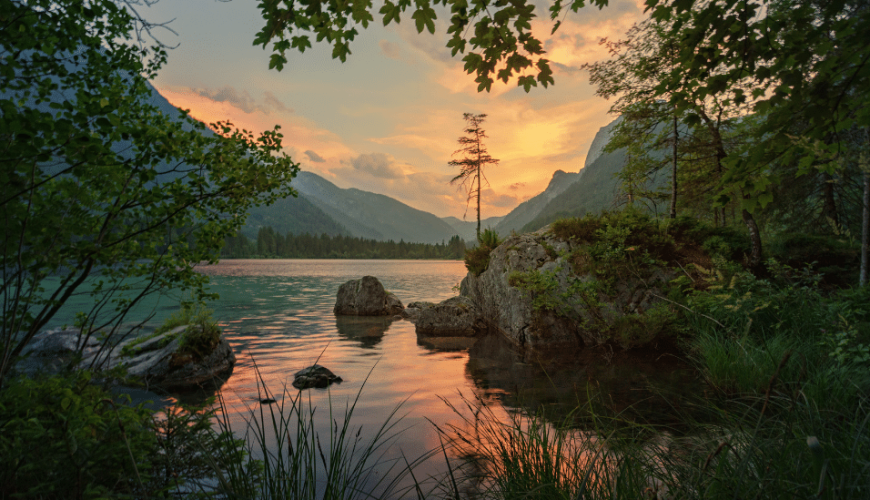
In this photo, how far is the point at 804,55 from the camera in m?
3.04

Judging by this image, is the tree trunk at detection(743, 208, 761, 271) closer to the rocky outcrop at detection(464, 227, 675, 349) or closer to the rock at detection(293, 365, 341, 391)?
the rocky outcrop at detection(464, 227, 675, 349)

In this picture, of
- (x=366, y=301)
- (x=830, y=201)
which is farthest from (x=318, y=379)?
(x=830, y=201)

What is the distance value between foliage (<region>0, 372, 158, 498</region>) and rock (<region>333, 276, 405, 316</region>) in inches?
618

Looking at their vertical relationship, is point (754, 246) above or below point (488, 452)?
above

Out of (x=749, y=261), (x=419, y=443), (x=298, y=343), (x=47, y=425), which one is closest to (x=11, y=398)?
(x=47, y=425)

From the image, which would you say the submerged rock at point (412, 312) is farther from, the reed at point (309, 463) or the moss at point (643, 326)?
the reed at point (309, 463)

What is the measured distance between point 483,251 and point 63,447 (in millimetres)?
13509

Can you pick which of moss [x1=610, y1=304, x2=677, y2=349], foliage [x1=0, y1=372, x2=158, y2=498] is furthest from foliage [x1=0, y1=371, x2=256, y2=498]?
moss [x1=610, y1=304, x2=677, y2=349]

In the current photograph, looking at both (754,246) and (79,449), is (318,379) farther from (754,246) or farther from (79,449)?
(754,246)

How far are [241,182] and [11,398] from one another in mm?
2649

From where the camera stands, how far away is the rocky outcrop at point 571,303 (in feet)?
32.7

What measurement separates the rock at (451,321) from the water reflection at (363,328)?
5.45 feet

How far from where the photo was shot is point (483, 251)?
50.0 ft

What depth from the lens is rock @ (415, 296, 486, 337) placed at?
43.3ft
